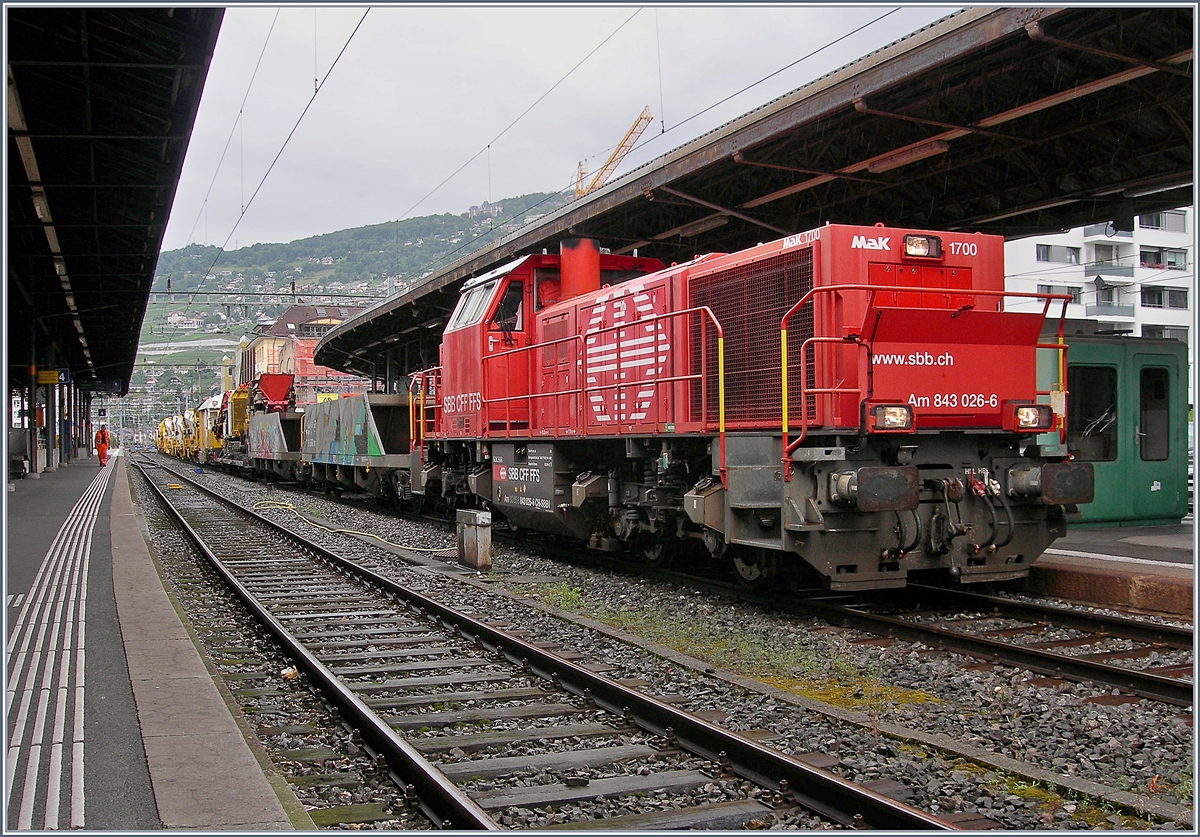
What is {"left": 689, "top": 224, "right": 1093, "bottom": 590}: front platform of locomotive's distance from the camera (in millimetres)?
7430

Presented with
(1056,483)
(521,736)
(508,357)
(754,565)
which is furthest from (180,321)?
(521,736)

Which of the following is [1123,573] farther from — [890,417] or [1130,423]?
[1130,423]

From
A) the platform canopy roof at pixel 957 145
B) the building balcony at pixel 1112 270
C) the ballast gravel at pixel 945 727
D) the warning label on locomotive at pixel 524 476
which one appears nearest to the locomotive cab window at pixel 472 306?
the warning label on locomotive at pixel 524 476

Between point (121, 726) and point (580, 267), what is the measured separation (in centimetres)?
855

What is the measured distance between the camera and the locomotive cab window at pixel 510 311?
12914mm

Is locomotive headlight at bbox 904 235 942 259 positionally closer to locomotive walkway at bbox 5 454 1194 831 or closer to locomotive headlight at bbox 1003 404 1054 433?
locomotive headlight at bbox 1003 404 1054 433

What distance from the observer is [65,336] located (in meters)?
40.5

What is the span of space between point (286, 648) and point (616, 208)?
8.37 m

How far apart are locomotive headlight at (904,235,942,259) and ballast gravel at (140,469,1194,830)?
316cm

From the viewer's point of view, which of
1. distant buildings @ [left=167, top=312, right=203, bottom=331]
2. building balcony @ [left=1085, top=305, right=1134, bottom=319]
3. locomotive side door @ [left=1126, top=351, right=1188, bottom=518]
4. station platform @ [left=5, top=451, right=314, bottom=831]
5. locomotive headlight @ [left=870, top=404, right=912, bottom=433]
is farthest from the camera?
distant buildings @ [left=167, top=312, right=203, bottom=331]

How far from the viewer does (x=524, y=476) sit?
1214 cm

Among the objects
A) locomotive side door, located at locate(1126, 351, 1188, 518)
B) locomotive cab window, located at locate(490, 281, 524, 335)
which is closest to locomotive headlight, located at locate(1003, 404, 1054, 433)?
locomotive side door, located at locate(1126, 351, 1188, 518)

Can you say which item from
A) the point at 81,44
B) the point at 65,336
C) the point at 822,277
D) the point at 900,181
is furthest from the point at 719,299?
the point at 65,336

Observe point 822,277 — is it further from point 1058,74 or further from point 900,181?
point 900,181
